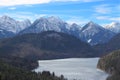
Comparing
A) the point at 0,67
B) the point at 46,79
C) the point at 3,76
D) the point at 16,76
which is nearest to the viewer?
the point at 3,76

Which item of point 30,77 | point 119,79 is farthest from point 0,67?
point 119,79

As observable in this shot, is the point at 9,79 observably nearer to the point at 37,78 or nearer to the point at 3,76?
the point at 3,76

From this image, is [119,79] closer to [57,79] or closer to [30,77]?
[57,79]

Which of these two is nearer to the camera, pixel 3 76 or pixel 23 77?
pixel 3 76

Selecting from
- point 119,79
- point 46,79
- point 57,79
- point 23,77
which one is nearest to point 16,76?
point 23,77

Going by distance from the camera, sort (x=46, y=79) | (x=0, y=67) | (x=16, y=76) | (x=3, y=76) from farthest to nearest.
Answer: (x=0, y=67) → (x=46, y=79) → (x=16, y=76) → (x=3, y=76)

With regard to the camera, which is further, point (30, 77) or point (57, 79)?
point (57, 79)

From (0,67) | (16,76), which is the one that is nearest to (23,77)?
(16,76)
